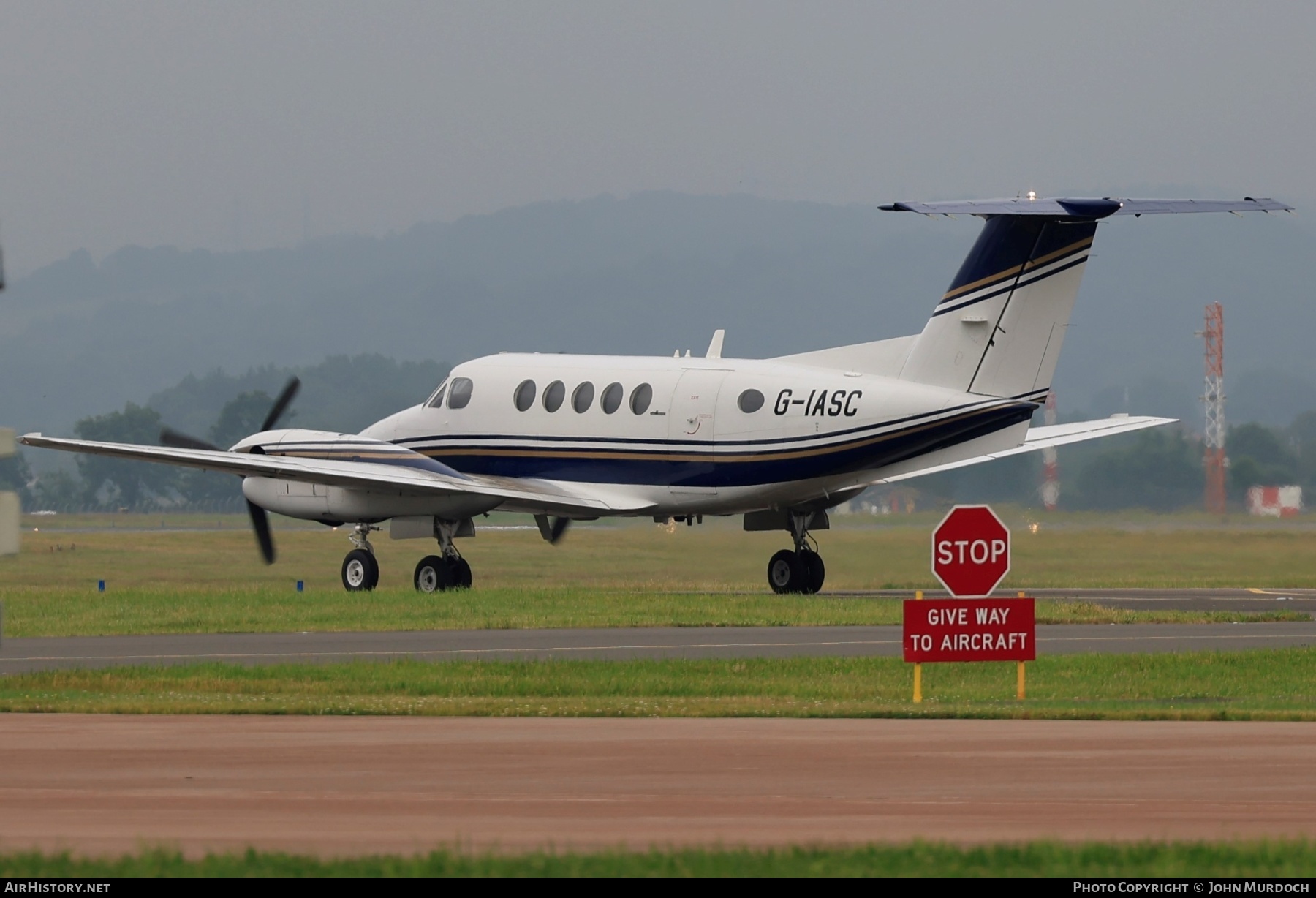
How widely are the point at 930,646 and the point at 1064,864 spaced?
9.44m

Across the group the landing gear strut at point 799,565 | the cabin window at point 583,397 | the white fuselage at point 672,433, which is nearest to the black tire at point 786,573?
the landing gear strut at point 799,565

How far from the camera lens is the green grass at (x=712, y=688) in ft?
64.4

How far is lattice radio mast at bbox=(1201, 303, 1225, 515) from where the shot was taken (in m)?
72.5

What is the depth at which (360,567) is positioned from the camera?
1569 inches

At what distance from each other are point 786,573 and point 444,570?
20.8ft

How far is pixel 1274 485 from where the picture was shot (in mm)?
72125

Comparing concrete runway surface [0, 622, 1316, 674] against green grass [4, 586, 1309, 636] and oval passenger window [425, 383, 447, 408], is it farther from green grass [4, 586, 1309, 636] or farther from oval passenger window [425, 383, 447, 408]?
oval passenger window [425, 383, 447, 408]

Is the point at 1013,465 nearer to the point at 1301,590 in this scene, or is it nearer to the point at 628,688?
the point at 1301,590

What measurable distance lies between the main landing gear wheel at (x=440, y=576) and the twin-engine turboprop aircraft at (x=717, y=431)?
1.7 inches

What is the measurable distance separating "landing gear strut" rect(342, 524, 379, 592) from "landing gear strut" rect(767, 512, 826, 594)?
7492 mm

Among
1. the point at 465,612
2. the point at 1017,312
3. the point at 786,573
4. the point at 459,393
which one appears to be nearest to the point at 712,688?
the point at 465,612

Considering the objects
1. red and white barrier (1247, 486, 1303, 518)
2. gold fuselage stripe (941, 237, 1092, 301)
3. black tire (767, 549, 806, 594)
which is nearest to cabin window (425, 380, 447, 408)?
black tire (767, 549, 806, 594)

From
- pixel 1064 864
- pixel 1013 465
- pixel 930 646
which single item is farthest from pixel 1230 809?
pixel 1013 465

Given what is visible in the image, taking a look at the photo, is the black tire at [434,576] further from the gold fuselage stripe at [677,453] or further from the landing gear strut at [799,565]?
the landing gear strut at [799,565]
